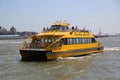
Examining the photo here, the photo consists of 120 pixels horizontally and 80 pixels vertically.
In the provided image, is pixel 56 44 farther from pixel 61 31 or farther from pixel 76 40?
pixel 76 40

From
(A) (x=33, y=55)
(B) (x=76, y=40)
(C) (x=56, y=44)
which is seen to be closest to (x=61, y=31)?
(B) (x=76, y=40)

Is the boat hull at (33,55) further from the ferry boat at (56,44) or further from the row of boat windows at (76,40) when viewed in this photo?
the row of boat windows at (76,40)

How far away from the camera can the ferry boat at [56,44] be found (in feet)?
85.8

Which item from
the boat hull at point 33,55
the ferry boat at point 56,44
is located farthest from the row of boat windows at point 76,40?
the boat hull at point 33,55

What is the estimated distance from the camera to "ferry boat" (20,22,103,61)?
26.2 m

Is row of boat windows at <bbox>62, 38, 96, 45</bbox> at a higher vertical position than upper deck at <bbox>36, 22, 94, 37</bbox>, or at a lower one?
lower

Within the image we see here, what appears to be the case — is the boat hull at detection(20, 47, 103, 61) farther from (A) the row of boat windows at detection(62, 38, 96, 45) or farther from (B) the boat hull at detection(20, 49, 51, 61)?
(A) the row of boat windows at detection(62, 38, 96, 45)

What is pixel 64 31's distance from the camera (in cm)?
3017

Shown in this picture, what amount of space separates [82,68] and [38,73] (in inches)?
161

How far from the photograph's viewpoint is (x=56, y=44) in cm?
2670

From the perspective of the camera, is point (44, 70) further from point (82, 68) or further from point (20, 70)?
point (82, 68)

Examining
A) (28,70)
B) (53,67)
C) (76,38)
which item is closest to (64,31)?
(76,38)

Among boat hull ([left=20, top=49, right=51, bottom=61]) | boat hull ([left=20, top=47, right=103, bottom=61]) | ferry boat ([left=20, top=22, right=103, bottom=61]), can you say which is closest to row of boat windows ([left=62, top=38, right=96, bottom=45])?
ferry boat ([left=20, top=22, right=103, bottom=61])

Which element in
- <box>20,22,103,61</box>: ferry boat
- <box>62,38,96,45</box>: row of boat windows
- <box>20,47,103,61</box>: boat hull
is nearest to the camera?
<box>20,47,103,61</box>: boat hull
